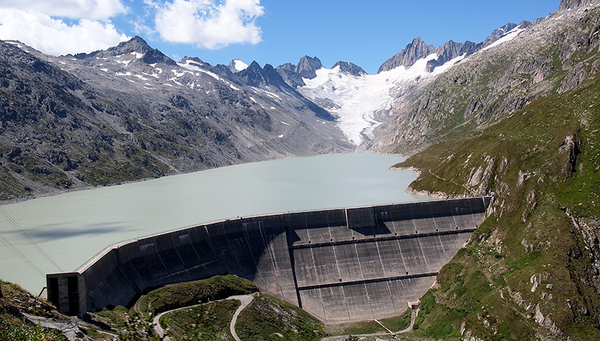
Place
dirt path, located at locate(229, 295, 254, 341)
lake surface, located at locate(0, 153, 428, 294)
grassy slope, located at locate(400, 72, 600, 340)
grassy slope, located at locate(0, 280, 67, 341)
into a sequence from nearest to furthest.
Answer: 1. grassy slope, located at locate(0, 280, 67, 341)
2. dirt path, located at locate(229, 295, 254, 341)
3. grassy slope, located at locate(400, 72, 600, 340)
4. lake surface, located at locate(0, 153, 428, 294)

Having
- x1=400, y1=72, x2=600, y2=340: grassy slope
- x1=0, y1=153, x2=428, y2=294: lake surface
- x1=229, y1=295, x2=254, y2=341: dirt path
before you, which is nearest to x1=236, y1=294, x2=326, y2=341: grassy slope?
x1=229, y1=295, x2=254, y2=341: dirt path

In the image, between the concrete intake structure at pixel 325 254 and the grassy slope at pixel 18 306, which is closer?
the grassy slope at pixel 18 306

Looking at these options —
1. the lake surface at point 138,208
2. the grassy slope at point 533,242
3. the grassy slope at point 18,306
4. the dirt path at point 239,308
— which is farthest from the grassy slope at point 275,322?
the lake surface at point 138,208

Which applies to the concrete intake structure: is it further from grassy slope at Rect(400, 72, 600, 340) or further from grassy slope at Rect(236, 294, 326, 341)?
grassy slope at Rect(236, 294, 326, 341)

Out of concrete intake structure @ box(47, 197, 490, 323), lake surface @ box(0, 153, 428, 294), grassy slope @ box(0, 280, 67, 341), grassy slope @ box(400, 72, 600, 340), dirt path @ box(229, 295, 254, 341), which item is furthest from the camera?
lake surface @ box(0, 153, 428, 294)

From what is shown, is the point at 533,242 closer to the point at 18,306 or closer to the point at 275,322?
the point at 275,322

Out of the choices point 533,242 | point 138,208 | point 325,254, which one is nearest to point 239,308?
point 325,254

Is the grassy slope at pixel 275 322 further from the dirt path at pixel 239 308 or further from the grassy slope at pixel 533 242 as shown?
the grassy slope at pixel 533 242
